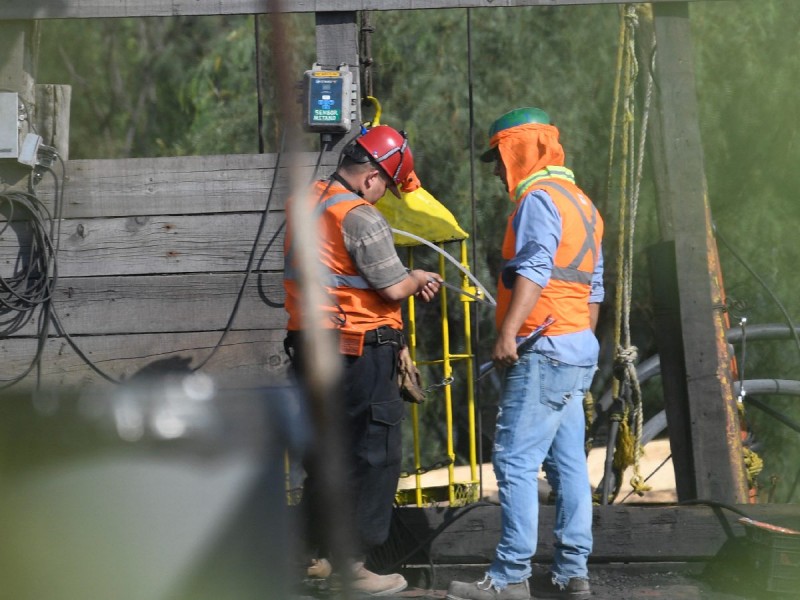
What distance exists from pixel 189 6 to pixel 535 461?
92.8 inches

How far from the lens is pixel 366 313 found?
4.34 meters

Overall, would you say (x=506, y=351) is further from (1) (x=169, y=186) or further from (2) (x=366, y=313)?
(1) (x=169, y=186)

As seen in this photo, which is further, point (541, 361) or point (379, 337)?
point (379, 337)

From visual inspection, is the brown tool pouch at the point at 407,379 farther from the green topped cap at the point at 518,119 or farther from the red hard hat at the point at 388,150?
the green topped cap at the point at 518,119

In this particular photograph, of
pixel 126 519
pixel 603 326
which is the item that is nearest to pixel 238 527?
pixel 126 519

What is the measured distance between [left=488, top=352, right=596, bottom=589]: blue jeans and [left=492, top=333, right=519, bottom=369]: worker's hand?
0.27 ft

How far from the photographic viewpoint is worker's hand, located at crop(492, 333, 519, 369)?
13.5 feet

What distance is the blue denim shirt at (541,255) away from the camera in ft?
13.4

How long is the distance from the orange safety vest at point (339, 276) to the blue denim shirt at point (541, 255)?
0.56m

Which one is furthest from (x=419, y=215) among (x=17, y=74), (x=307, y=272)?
(x=307, y=272)

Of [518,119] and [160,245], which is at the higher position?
[518,119]

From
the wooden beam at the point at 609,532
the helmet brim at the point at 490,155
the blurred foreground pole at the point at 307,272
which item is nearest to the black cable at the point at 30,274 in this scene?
the wooden beam at the point at 609,532

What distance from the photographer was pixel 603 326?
9109 mm

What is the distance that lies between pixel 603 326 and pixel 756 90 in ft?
7.31
